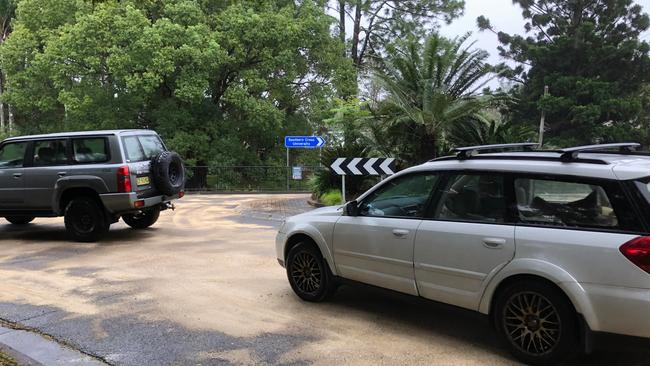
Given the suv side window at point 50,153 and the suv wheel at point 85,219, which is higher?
the suv side window at point 50,153

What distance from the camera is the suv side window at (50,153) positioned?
9.95 m

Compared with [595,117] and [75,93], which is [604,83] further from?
[75,93]

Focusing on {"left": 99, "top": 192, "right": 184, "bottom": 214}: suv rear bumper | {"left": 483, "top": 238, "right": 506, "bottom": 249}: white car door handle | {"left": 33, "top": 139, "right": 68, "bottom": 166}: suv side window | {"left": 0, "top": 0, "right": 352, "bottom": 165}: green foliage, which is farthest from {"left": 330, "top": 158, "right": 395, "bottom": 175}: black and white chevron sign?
{"left": 0, "top": 0, "right": 352, "bottom": 165}: green foliage

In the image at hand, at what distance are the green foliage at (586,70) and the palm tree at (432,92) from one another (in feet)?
77.0

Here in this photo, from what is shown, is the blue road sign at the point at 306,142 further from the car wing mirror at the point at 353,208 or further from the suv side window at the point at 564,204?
the suv side window at the point at 564,204

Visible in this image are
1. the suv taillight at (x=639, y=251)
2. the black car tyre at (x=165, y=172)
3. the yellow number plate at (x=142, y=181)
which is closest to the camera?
the suv taillight at (x=639, y=251)

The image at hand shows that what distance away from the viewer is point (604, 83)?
36.9 meters

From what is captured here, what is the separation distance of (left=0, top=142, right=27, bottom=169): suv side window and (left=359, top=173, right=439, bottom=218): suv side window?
769cm

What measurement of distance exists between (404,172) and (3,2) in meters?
39.7

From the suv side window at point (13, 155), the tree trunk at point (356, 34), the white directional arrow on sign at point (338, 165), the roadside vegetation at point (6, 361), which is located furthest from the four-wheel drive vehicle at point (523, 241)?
the tree trunk at point (356, 34)

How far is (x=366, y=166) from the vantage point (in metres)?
11.4

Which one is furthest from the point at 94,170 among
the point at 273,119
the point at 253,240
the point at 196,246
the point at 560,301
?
the point at 273,119

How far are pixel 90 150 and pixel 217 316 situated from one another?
18.2ft

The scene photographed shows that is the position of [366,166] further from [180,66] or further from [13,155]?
[180,66]
